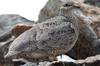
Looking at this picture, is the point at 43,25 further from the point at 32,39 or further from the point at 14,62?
the point at 14,62

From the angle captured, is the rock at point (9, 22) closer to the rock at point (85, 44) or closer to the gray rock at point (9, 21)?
the gray rock at point (9, 21)

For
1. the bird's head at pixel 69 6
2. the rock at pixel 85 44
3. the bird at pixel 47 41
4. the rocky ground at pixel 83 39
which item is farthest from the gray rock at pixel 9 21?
the bird at pixel 47 41

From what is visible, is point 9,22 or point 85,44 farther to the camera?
point 9,22

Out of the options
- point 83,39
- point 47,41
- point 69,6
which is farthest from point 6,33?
point 47,41

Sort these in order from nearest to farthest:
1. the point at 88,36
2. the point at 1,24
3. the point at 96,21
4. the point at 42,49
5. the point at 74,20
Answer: the point at 42,49
the point at 74,20
the point at 88,36
the point at 96,21
the point at 1,24

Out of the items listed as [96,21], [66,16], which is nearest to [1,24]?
[96,21]

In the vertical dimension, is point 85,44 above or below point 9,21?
below

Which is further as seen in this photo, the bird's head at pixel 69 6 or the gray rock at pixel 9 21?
the gray rock at pixel 9 21

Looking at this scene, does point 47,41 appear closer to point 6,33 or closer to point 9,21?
point 6,33
